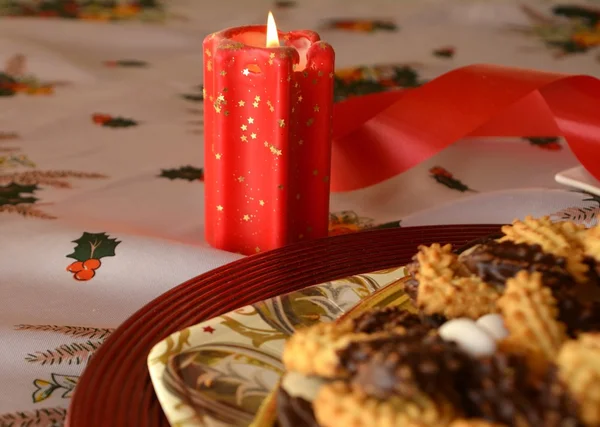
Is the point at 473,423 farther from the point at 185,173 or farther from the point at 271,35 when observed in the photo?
the point at 185,173

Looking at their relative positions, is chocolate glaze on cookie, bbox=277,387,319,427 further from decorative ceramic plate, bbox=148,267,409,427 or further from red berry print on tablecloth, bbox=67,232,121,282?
red berry print on tablecloth, bbox=67,232,121,282

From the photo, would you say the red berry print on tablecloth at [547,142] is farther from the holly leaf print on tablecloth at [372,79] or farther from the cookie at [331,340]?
the cookie at [331,340]

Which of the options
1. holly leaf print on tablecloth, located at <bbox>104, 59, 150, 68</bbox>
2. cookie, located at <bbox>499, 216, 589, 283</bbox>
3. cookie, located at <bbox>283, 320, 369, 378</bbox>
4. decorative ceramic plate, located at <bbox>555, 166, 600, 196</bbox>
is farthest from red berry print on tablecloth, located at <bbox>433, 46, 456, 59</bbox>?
cookie, located at <bbox>283, 320, 369, 378</bbox>

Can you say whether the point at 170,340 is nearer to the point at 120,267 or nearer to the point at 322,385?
the point at 322,385

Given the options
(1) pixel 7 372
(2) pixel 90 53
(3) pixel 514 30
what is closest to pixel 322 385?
(1) pixel 7 372

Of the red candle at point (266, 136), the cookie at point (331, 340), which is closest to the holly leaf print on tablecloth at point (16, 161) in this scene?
the red candle at point (266, 136)
